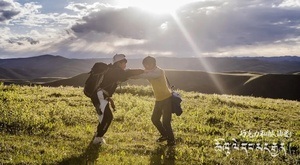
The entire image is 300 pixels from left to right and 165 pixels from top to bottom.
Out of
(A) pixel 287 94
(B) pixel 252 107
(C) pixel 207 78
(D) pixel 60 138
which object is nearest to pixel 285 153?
(D) pixel 60 138

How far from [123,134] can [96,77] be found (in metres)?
3.13

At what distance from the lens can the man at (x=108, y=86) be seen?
1236 centimetres

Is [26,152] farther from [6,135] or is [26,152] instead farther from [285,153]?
[285,153]

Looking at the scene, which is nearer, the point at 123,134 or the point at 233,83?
the point at 123,134

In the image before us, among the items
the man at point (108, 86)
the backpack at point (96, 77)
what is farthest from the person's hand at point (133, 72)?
the backpack at point (96, 77)

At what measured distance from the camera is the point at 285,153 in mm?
13516

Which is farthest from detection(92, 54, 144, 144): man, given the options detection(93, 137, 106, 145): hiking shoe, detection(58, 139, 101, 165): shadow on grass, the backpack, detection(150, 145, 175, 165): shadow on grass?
detection(150, 145, 175, 165): shadow on grass

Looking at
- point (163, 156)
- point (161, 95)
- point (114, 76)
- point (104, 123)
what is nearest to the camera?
point (163, 156)

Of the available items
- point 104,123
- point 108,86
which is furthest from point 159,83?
point 104,123

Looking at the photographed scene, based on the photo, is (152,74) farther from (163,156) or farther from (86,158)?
(86,158)

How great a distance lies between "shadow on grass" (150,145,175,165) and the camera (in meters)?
11.3

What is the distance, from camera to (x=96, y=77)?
42.0 ft

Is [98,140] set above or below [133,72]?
below

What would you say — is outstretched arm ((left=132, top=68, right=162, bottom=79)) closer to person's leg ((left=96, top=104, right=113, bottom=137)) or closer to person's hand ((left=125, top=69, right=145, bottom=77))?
person's hand ((left=125, top=69, right=145, bottom=77))
